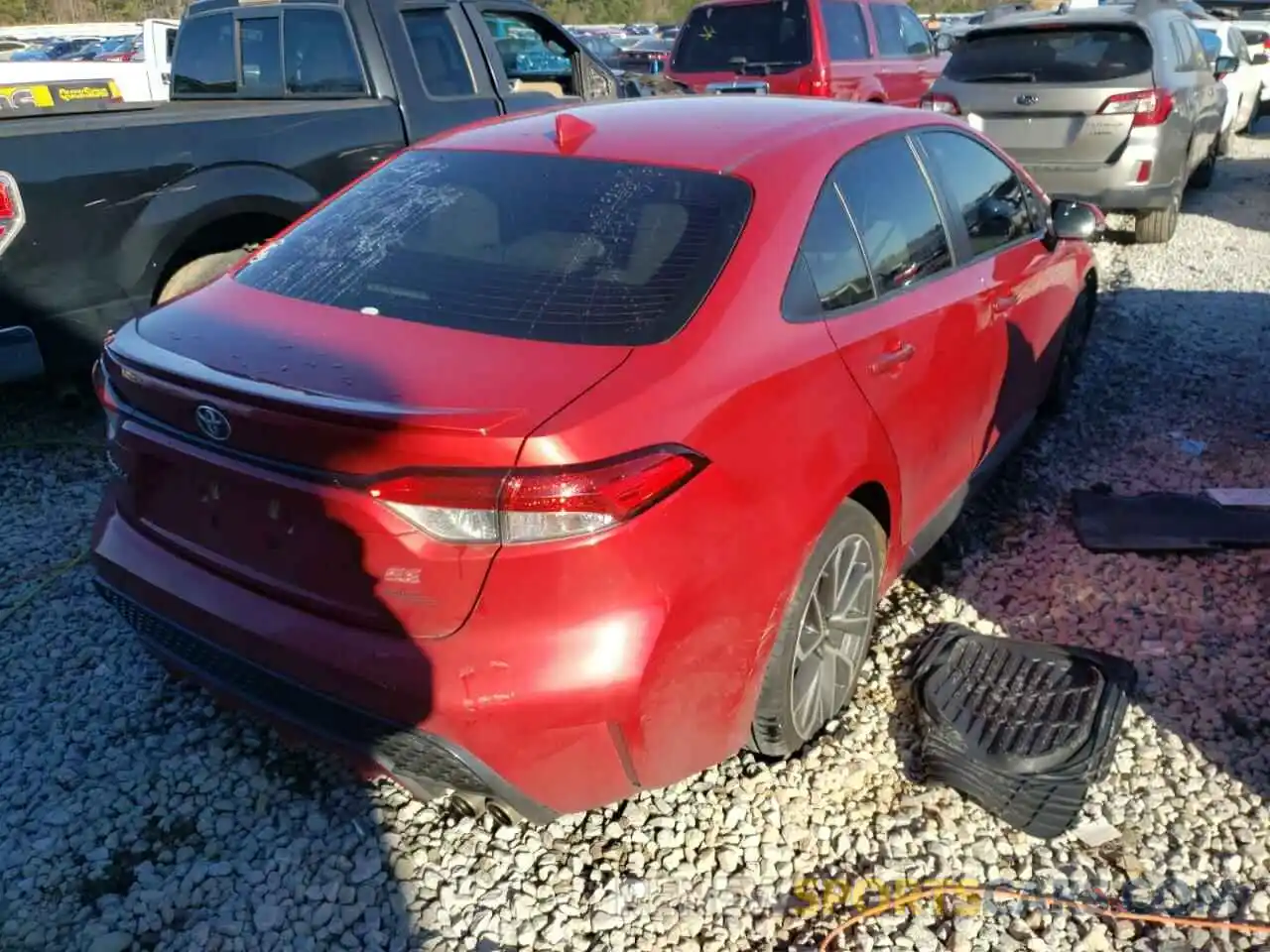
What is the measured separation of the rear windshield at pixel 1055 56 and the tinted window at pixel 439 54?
15.1 ft

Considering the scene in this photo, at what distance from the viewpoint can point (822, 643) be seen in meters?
2.82

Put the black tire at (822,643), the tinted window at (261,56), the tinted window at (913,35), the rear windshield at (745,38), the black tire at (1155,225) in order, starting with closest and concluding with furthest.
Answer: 1. the black tire at (822,643)
2. the tinted window at (261,56)
3. the black tire at (1155,225)
4. the rear windshield at (745,38)
5. the tinted window at (913,35)

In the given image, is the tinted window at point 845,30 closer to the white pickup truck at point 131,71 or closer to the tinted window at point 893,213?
the white pickup truck at point 131,71

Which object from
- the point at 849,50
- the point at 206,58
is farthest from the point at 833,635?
the point at 849,50

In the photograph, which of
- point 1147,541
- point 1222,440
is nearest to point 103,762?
point 1147,541

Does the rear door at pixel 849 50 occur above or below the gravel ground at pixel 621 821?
above

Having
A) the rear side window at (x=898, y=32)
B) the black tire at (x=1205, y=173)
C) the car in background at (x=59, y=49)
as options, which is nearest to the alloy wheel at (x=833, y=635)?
the rear side window at (x=898, y=32)

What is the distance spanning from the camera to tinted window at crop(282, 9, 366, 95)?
5711 mm

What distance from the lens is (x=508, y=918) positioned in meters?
2.47

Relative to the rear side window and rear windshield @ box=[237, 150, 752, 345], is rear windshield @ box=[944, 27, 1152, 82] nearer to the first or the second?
the rear side window

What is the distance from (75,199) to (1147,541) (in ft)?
14.3

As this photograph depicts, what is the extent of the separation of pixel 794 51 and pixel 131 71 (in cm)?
664

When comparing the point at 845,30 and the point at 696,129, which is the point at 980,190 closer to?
the point at 696,129

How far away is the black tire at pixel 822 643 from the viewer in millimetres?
2566
